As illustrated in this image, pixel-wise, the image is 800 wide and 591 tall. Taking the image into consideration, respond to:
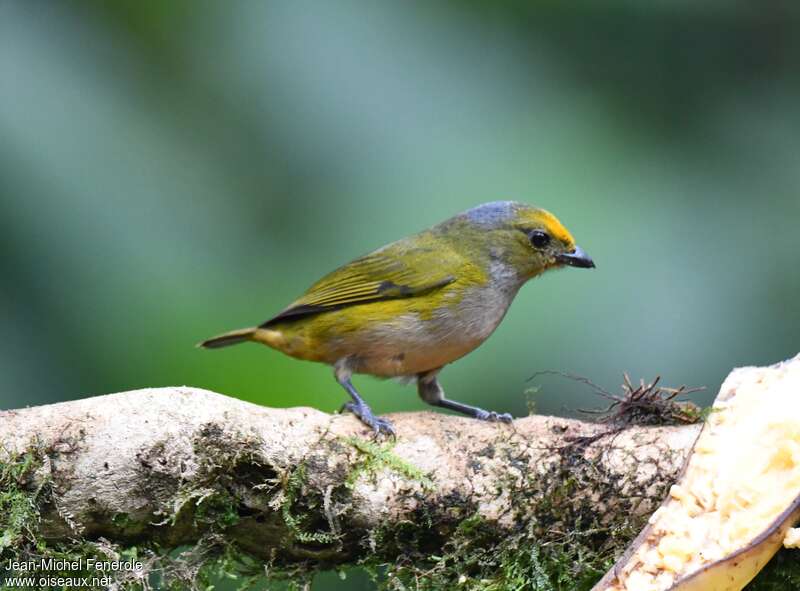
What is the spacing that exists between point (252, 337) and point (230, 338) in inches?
3.8

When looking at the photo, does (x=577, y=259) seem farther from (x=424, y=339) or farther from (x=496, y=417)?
(x=496, y=417)

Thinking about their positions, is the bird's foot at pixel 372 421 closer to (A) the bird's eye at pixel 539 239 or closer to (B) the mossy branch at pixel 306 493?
(B) the mossy branch at pixel 306 493

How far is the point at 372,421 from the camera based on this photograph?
363 centimetres

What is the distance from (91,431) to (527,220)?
2269 mm

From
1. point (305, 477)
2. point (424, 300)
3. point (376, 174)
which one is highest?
point (376, 174)

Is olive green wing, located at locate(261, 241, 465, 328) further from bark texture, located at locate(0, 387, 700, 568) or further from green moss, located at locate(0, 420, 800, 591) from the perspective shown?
green moss, located at locate(0, 420, 800, 591)

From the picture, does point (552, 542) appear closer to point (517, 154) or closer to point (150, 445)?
point (150, 445)

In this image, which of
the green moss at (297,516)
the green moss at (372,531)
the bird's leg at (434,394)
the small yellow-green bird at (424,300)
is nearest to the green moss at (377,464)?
the green moss at (372,531)

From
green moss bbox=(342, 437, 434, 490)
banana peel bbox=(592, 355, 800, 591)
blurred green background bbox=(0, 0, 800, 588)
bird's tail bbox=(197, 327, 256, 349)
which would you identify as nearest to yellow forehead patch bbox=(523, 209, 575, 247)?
blurred green background bbox=(0, 0, 800, 588)

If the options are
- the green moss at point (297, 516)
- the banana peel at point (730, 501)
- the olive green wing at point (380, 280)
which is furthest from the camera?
the olive green wing at point (380, 280)

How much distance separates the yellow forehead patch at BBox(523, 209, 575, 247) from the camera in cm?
458

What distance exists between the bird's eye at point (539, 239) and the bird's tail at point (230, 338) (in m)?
1.28

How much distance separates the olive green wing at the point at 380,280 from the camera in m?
4.45

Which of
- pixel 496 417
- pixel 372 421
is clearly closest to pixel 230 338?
pixel 372 421
